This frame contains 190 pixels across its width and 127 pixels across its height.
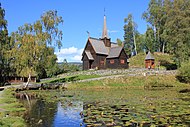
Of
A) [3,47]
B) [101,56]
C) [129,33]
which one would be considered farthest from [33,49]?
[129,33]

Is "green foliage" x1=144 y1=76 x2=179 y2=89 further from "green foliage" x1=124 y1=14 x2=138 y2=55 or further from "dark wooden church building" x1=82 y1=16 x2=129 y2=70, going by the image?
"green foliage" x1=124 y1=14 x2=138 y2=55

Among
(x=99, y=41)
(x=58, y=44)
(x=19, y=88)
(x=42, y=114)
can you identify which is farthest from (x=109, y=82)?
(x=42, y=114)

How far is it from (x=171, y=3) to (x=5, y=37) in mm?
36916

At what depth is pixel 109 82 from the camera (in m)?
45.0

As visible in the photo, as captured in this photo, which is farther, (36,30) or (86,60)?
(86,60)

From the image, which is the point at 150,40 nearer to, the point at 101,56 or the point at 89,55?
the point at 101,56

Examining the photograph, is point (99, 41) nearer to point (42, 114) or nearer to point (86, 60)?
point (86, 60)

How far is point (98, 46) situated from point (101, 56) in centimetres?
292

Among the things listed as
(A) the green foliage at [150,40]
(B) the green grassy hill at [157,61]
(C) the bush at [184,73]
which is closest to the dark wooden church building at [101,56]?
(B) the green grassy hill at [157,61]

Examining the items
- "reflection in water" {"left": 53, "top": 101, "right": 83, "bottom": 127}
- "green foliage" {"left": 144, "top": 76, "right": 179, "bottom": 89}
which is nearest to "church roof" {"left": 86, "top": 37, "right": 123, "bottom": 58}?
"green foliage" {"left": 144, "top": 76, "right": 179, "bottom": 89}

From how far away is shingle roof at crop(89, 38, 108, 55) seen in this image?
61.4 meters

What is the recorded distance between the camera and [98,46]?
62.6 meters

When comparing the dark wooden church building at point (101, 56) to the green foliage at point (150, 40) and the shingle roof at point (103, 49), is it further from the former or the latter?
the green foliage at point (150, 40)

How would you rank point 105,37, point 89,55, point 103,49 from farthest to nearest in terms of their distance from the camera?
point 105,37 → point 103,49 → point 89,55
